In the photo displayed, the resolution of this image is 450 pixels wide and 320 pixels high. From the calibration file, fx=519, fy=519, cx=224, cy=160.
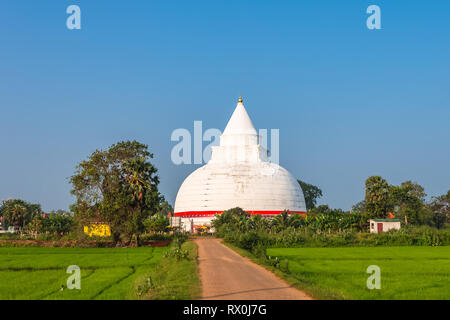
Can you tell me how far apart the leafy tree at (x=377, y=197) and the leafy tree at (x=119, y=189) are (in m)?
28.7

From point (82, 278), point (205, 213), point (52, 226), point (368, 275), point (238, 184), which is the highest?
point (238, 184)

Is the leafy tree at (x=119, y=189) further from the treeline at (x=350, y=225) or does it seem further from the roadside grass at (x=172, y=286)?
the roadside grass at (x=172, y=286)

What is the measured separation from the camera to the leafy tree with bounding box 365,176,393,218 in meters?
60.7

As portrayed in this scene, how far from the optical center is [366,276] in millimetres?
21641

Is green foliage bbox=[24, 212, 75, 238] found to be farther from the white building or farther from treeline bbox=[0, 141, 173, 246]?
the white building

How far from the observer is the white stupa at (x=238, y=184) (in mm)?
69000

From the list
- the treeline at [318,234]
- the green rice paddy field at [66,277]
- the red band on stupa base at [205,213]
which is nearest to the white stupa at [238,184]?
the red band on stupa base at [205,213]

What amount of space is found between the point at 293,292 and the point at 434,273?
11046 mm

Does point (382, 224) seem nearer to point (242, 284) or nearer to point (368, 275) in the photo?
point (368, 275)

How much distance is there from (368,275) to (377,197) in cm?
4072

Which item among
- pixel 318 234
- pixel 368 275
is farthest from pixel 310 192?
pixel 368 275
